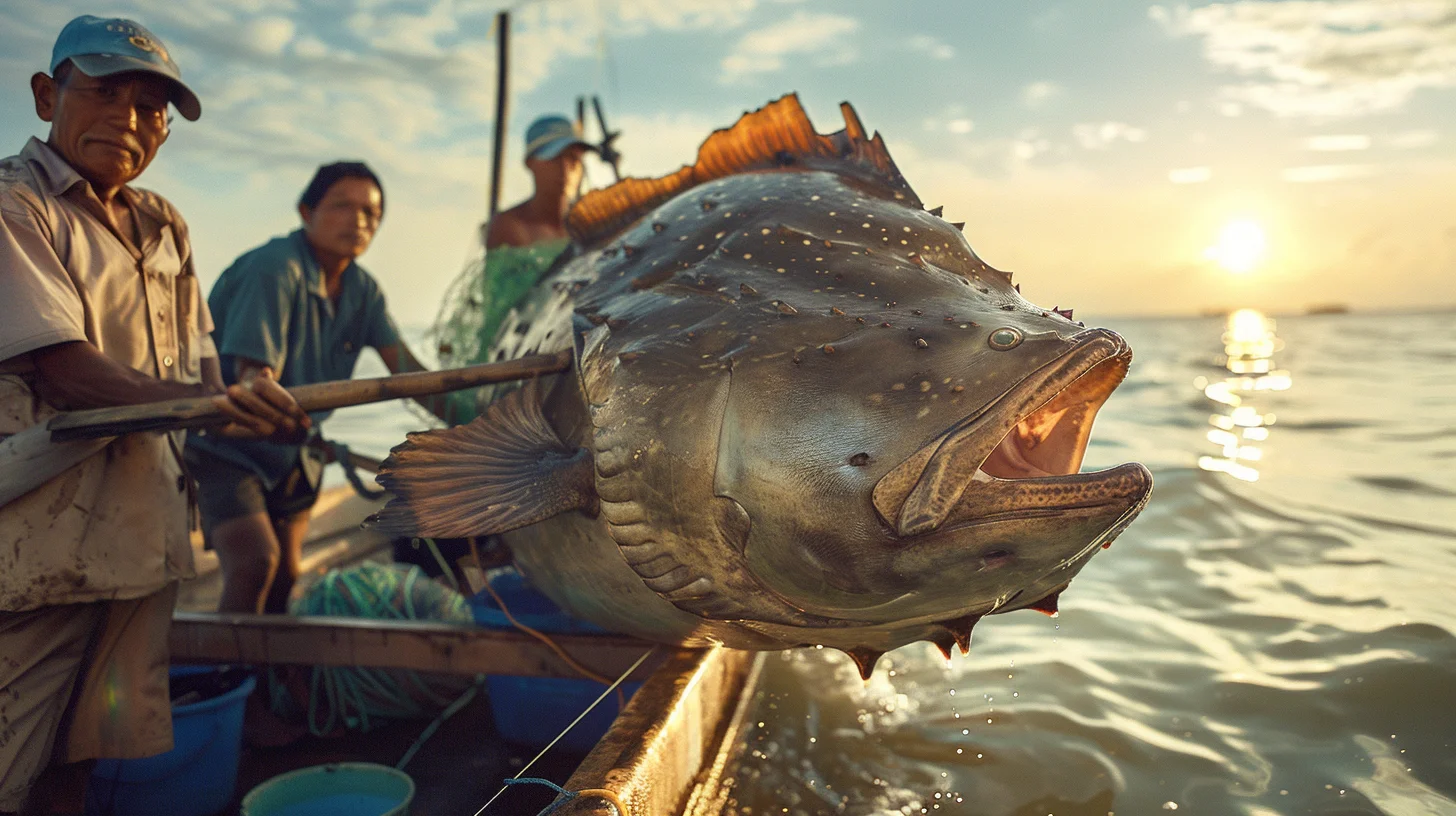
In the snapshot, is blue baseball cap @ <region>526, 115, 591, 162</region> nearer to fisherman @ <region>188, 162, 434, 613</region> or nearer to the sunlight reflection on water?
fisherman @ <region>188, 162, 434, 613</region>

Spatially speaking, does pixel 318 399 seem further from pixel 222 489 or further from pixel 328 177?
pixel 328 177

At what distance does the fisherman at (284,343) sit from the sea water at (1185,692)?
2070mm

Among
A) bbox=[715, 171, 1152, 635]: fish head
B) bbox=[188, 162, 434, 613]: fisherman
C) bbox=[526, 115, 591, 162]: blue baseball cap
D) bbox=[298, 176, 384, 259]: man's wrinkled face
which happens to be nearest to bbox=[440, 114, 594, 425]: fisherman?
bbox=[526, 115, 591, 162]: blue baseball cap

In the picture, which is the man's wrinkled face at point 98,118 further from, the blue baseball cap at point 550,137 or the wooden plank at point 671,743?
the blue baseball cap at point 550,137

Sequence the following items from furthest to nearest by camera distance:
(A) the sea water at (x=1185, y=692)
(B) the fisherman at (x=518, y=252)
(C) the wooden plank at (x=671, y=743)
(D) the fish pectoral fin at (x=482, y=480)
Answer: (B) the fisherman at (x=518, y=252) < (A) the sea water at (x=1185, y=692) < (D) the fish pectoral fin at (x=482, y=480) < (C) the wooden plank at (x=671, y=743)

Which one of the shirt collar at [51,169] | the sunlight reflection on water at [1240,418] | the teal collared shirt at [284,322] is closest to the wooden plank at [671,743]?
the teal collared shirt at [284,322]

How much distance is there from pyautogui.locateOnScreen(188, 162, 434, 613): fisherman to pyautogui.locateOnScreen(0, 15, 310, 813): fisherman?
741 mm

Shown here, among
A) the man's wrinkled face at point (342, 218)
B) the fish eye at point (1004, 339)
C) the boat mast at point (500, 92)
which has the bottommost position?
the fish eye at point (1004, 339)

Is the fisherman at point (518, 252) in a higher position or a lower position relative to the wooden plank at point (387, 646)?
higher

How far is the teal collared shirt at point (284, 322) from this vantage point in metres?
3.35

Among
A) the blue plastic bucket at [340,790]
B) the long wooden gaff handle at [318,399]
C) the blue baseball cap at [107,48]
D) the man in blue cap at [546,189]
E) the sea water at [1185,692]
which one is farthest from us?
the man in blue cap at [546,189]

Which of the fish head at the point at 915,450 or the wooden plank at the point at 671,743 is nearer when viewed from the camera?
the fish head at the point at 915,450

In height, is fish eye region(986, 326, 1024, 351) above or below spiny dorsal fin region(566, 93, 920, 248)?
below

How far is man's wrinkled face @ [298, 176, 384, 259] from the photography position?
3.70 meters
